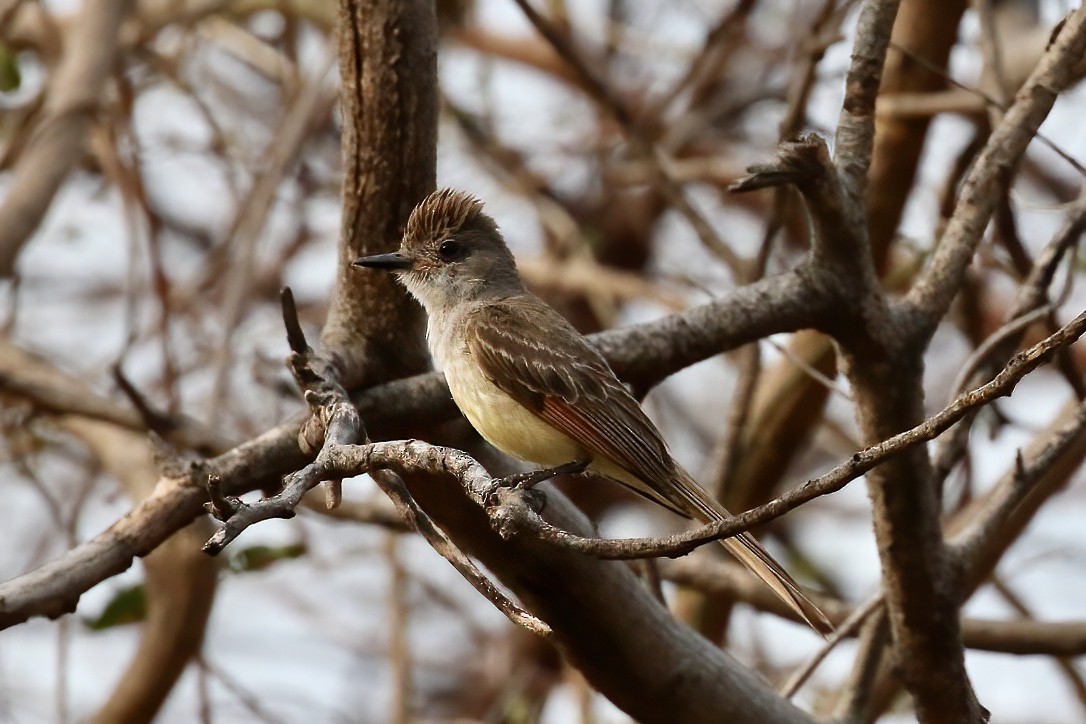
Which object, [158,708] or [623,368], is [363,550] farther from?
[623,368]

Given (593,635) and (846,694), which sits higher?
(846,694)

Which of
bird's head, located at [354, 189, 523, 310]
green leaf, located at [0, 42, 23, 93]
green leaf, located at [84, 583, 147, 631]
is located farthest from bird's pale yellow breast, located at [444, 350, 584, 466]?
green leaf, located at [0, 42, 23, 93]

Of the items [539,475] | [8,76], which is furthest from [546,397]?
[8,76]

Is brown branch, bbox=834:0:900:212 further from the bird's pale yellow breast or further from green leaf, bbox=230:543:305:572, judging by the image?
green leaf, bbox=230:543:305:572

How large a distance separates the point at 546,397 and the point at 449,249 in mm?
803

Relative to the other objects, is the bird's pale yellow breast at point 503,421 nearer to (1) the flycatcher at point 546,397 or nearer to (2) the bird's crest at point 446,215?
(1) the flycatcher at point 546,397

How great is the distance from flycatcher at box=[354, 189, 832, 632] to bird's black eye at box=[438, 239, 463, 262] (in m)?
0.06

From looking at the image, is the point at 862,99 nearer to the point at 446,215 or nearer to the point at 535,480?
the point at 535,480

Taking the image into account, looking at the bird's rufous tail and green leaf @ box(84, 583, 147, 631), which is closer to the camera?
the bird's rufous tail

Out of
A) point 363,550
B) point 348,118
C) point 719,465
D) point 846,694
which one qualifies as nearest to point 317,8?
point 363,550

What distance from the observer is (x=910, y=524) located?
3377 mm

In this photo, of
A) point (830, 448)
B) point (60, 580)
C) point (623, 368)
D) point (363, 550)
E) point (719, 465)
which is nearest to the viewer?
point (60, 580)

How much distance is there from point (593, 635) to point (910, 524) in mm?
866

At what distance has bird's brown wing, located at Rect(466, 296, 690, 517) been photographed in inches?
140
